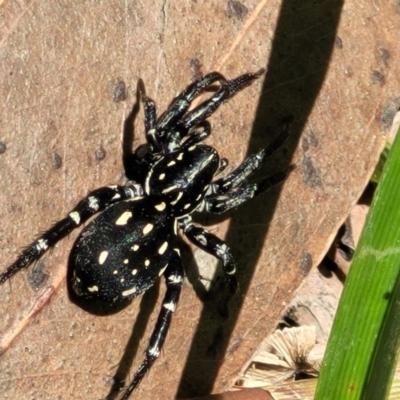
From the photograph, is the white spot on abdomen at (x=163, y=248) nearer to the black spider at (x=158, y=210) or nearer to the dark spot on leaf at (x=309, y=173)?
the black spider at (x=158, y=210)

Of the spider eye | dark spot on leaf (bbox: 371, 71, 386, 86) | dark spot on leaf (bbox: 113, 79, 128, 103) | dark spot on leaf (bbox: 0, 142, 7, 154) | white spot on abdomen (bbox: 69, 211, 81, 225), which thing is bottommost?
white spot on abdomen (bbox: 69, 211, 81, 225)

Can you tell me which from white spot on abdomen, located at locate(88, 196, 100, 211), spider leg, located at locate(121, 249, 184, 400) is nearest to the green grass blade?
spider leg, located at locate(121, 249, 184, 400)

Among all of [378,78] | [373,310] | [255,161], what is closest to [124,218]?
[255,161]

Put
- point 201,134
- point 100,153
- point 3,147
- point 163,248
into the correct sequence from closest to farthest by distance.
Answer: point 3,147 < point 100,153 < point 163,248 < point 201,134

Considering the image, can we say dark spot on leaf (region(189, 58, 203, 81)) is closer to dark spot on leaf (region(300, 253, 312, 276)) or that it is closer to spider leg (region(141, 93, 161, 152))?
spider leg (region(141, 93, 161, 152))

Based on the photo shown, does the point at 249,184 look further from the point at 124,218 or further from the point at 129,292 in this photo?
the point at 129,292

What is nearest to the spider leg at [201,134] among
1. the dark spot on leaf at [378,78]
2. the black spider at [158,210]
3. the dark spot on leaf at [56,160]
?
the black spider at [158,210]

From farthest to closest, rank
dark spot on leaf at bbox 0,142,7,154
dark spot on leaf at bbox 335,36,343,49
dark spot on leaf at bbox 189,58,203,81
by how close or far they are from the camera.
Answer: dark spot on leaf at bbox 335,36,343,49
dark spot on leaf at bbox 189,58,203,81
dark spot on leaf at bbox 0,142,7,154
